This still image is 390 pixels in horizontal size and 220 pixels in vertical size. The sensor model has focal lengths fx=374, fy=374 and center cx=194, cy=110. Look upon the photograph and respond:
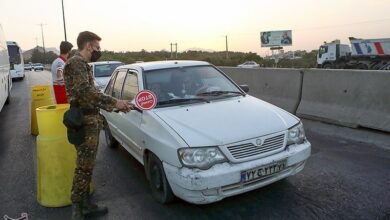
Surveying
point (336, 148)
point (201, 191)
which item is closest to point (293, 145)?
point (201, 191)

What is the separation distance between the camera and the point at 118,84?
19.2 ft

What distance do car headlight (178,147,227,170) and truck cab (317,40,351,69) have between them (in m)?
30.9

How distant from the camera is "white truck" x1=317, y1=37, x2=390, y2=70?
2873 cm

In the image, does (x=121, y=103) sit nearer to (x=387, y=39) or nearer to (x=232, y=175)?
(x=232, y=175)

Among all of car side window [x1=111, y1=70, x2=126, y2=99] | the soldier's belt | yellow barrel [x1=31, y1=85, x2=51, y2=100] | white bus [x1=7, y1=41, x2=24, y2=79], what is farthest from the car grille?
white bus [x1=7, y1=41, x2=24, y2=79]

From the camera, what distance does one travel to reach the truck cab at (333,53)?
32.4m

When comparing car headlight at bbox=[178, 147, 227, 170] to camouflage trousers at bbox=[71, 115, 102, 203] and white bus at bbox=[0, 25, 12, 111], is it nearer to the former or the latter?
camouflage trousers at bbox=[71, 115, 102, 203]

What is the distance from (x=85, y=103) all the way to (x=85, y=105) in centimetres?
3

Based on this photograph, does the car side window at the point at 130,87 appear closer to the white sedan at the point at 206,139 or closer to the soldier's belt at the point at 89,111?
the white sedan at the point at 206,139

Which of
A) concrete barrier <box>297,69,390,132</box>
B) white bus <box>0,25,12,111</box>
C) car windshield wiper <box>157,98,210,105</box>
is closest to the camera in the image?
car windshield wiper <box>157,98,210,105</box>

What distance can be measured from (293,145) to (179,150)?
4.28ft

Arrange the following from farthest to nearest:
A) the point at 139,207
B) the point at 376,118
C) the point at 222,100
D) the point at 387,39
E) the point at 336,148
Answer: the point at 387,39, the point at 376,118, the point at 336,148, the point at 222,100, the point at 139,207

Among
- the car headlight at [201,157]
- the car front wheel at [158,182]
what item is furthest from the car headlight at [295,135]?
the car front wheel at [158,182]

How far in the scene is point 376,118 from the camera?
675 cm
